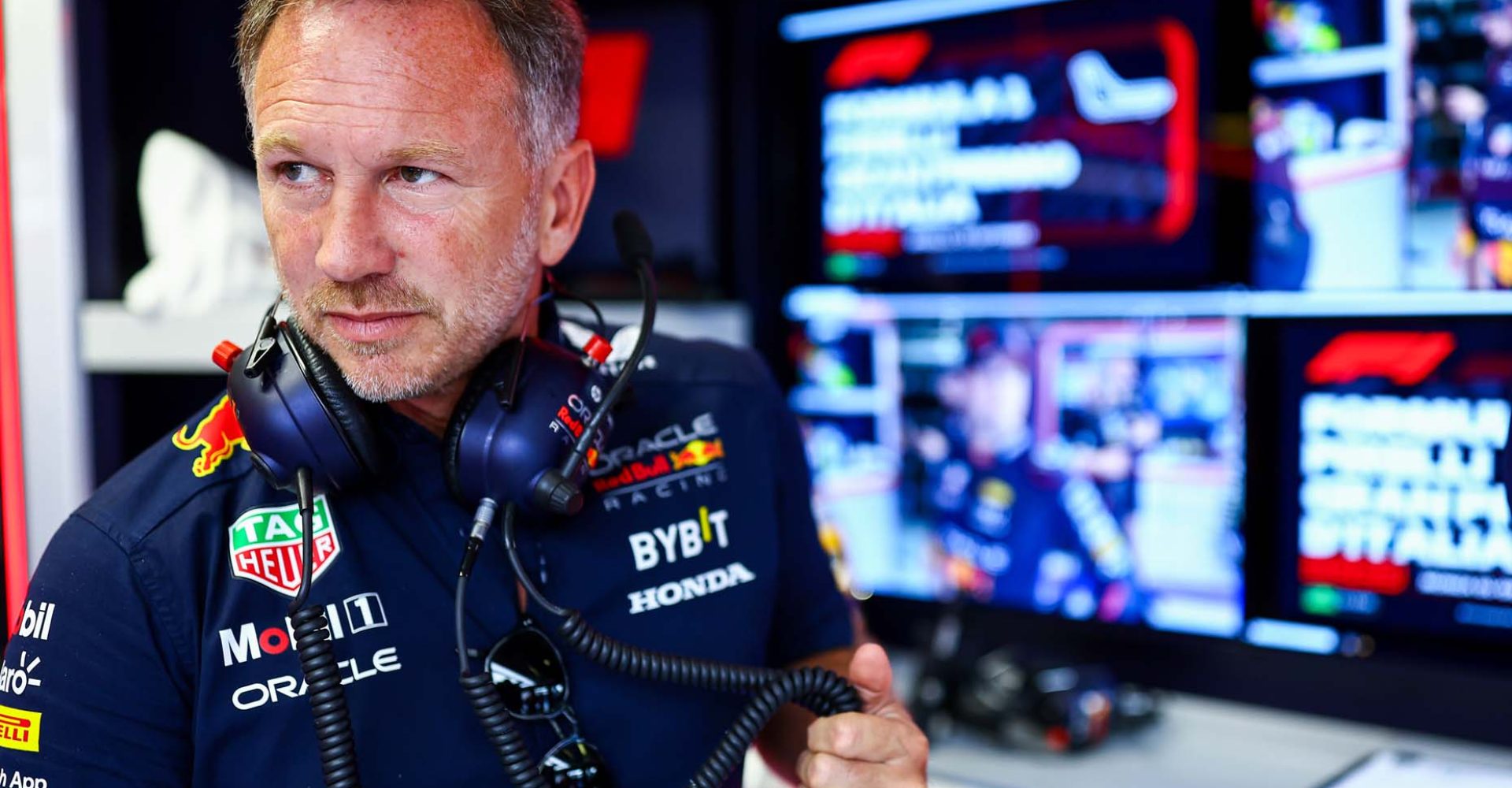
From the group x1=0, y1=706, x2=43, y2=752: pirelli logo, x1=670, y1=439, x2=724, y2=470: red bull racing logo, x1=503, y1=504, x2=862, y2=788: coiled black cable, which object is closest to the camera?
x1=0, y1=706, x2=43, y2=752: pirelli logo

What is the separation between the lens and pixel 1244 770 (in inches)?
64.5

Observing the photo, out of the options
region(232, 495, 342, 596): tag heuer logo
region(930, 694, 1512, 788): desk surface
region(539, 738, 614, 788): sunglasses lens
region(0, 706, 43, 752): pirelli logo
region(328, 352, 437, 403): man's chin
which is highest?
region(328, 352, 437, 403): man's chin

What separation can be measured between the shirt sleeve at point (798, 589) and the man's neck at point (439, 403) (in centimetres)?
36

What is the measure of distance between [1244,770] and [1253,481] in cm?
39

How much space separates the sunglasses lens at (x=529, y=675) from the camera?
1.08 m

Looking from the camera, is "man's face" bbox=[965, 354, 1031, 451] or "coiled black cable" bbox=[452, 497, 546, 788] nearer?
"coiled black cable" bbox=[452, 497, 546, 788]

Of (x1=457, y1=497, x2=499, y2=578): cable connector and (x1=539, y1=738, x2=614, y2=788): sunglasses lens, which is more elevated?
(x1=457, y1=497, x2=499, y2=578): cable connector

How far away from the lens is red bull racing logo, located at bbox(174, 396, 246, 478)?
41.6 inches

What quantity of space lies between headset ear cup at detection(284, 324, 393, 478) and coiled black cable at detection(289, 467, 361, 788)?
68mm

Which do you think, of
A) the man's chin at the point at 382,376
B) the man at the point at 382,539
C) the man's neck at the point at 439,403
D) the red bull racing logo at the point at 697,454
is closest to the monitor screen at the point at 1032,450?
the red bull racing logo at the point at 697,454

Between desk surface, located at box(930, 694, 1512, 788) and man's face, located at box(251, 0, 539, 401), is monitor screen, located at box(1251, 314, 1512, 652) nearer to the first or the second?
desk surface, located at box(930, 694, 1512, 788)

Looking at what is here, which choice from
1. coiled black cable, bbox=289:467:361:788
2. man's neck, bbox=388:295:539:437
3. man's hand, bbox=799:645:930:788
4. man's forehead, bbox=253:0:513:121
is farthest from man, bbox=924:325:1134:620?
coiled black cable, bbox=289:467:361:788

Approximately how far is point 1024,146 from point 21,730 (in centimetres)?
153

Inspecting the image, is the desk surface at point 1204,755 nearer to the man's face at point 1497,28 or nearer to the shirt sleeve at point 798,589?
the shirt sleeve at point 798,589
